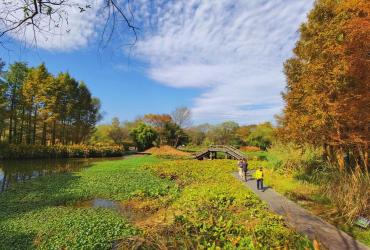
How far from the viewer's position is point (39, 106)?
35.5 meters

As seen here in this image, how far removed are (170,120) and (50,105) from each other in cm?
2368

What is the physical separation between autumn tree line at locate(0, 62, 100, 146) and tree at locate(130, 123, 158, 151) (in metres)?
8.93

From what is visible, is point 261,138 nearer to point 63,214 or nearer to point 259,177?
point 259,177

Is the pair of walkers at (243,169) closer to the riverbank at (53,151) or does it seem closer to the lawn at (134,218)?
the lawn at (134,218)

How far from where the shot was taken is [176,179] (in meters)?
19.1

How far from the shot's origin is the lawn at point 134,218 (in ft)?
18.9

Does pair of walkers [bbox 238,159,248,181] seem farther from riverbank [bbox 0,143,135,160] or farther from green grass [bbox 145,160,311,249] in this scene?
riverbank [bbox 0,143,135,160]

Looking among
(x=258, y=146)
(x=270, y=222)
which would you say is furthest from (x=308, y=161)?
(x=258, y=146)

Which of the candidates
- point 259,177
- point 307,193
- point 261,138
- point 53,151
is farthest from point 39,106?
point 261,138

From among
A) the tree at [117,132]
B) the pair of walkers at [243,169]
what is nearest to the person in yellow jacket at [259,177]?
the pair of walkers at [243,169]

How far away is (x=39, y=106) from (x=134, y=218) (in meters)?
31.0

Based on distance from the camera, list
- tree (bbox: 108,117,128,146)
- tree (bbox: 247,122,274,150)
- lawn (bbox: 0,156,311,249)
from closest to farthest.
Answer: lawn (bbox: 0,156,311,249)
tree (bbox: 247,122,274,150)
tree (bbox: 108,117,128,146)

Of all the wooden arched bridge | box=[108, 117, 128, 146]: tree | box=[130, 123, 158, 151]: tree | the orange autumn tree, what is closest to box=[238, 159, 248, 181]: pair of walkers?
the orange autumn tree

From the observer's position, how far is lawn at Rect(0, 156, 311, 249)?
5773 millimetres
